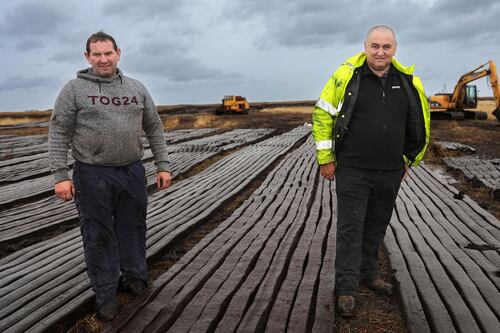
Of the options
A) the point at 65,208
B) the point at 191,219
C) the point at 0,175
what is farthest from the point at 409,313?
the point at 0,175

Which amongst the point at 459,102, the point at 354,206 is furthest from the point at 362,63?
the point at 459,102

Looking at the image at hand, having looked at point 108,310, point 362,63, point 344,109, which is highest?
point 362,63

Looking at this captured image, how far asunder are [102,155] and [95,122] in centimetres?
23

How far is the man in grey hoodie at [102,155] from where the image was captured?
121 inches

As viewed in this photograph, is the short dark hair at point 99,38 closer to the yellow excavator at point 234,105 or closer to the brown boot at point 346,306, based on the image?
the brown boot at point 346,306

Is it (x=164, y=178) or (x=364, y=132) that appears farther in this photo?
(x=164, y=178)

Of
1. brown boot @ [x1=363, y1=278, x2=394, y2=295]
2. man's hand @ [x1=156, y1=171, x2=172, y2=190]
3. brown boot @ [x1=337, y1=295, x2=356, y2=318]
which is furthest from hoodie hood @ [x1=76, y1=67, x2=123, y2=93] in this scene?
brown boot @ [x1=363, y1=278, x2=394, y2=295]

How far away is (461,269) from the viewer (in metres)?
4.00

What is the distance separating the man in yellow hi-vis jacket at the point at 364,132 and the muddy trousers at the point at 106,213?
4.58 feet

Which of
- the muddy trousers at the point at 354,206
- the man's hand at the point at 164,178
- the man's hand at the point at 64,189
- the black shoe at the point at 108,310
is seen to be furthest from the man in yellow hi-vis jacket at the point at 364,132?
the man's hand at the point at 64,189

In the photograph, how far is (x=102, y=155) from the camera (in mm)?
3166

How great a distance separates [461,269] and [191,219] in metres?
3.21

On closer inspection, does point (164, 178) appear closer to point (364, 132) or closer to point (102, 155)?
point (102, 155)

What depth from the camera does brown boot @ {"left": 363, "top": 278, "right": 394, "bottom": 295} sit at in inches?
143
